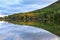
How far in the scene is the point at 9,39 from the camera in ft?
80.4

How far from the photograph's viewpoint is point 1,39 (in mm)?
24344

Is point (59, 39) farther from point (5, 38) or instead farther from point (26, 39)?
point (5, 38)

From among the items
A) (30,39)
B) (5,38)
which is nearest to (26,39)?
(30,39)

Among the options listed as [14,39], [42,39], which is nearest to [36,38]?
[42,39]

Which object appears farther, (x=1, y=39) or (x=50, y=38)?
(x=50, y=38)

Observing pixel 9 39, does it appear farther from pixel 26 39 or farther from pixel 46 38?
pixel 46 38

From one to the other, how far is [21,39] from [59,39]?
3984mm

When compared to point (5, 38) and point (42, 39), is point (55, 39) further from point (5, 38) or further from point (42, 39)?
point (5, 38)

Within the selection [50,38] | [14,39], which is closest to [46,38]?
[50,38]

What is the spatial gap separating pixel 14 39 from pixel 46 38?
3.81 m

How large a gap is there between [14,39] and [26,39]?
1413mm

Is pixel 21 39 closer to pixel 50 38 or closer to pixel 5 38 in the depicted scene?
pixel 5 38

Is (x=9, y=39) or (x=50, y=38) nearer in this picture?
(x=9, y=39)

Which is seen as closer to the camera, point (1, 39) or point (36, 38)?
point (1, 39)
